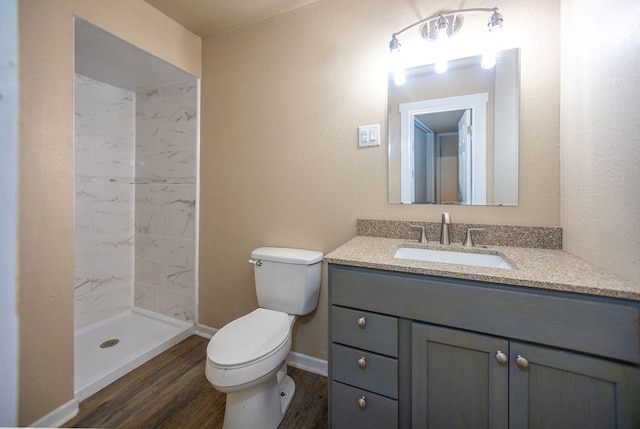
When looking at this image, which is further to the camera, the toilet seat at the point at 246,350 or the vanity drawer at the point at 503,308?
the toilet seat at the point at 246,350

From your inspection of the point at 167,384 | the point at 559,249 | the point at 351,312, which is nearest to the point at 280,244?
the point at 351,312

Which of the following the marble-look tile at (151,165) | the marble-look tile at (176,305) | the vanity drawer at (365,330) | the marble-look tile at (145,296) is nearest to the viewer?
the vanity drawer at (365,330)

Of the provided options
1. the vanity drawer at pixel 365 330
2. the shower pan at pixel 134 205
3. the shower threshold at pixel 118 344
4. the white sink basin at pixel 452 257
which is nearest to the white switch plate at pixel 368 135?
the white sink basin at pixel 452 257

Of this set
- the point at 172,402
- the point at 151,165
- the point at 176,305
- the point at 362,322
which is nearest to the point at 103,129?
the point at 151,165

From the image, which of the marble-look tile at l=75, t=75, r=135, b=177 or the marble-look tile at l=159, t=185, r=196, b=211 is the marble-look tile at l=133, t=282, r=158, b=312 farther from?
the marble-look tile at l=75, t=75, r=135, b=177

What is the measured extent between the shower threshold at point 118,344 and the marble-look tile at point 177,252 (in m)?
0.49

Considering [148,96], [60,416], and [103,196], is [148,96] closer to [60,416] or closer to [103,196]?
[103,196]

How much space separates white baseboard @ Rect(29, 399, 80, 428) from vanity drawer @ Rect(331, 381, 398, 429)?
131cm

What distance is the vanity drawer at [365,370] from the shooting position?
0.98m

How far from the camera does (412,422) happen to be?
946 millimetres

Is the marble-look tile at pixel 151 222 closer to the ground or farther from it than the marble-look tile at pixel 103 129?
closer to the ground

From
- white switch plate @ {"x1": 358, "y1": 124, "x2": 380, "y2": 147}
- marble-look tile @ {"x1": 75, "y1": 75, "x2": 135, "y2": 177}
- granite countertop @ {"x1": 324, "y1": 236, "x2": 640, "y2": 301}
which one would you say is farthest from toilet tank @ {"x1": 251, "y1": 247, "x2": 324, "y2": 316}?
marble-look tile @ {"x1": 75, "y1": 75, "x2": 135, "y2": 177}

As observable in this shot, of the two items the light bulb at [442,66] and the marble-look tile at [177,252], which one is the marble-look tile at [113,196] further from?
the light bulb at [442,66]

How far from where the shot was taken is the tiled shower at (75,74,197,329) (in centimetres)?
211
